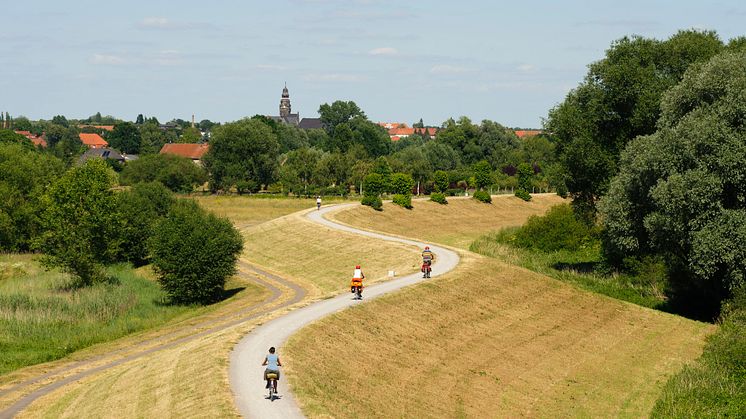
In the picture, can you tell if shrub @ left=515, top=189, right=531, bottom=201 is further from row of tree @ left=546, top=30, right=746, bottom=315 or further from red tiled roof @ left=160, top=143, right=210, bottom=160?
red tiled roof @ left=160, top=143, right=210, bottom=160

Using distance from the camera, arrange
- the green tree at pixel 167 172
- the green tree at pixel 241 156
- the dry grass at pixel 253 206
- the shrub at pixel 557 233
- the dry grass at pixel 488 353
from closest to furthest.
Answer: the dry grass at pixel 488 353 < the shrub at pixel 557 233 < the dry grass at pixel 253 206 < the green tree at pixel 241 156 < the green tree at pixel 167 172

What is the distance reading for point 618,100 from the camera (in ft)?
182

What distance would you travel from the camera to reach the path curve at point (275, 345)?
23.3 metres

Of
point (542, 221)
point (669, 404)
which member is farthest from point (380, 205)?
point (669, 404)

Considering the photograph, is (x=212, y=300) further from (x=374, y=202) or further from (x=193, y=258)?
(x=374, y=202)

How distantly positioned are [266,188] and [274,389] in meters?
98.8

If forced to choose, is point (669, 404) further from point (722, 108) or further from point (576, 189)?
point (576, 189)

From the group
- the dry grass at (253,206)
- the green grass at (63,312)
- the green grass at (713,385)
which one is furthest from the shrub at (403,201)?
the green grass at (713,385)

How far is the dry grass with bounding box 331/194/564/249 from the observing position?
80.7 metres

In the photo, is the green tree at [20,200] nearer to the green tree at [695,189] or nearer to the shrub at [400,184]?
the shrub at [400,184]

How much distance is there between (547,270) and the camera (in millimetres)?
59938

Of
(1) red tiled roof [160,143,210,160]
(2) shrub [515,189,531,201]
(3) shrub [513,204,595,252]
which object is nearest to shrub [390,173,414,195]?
(2) shrub [515,189,531,201]

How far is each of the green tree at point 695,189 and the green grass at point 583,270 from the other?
3.39 meters

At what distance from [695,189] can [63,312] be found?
115 feet
